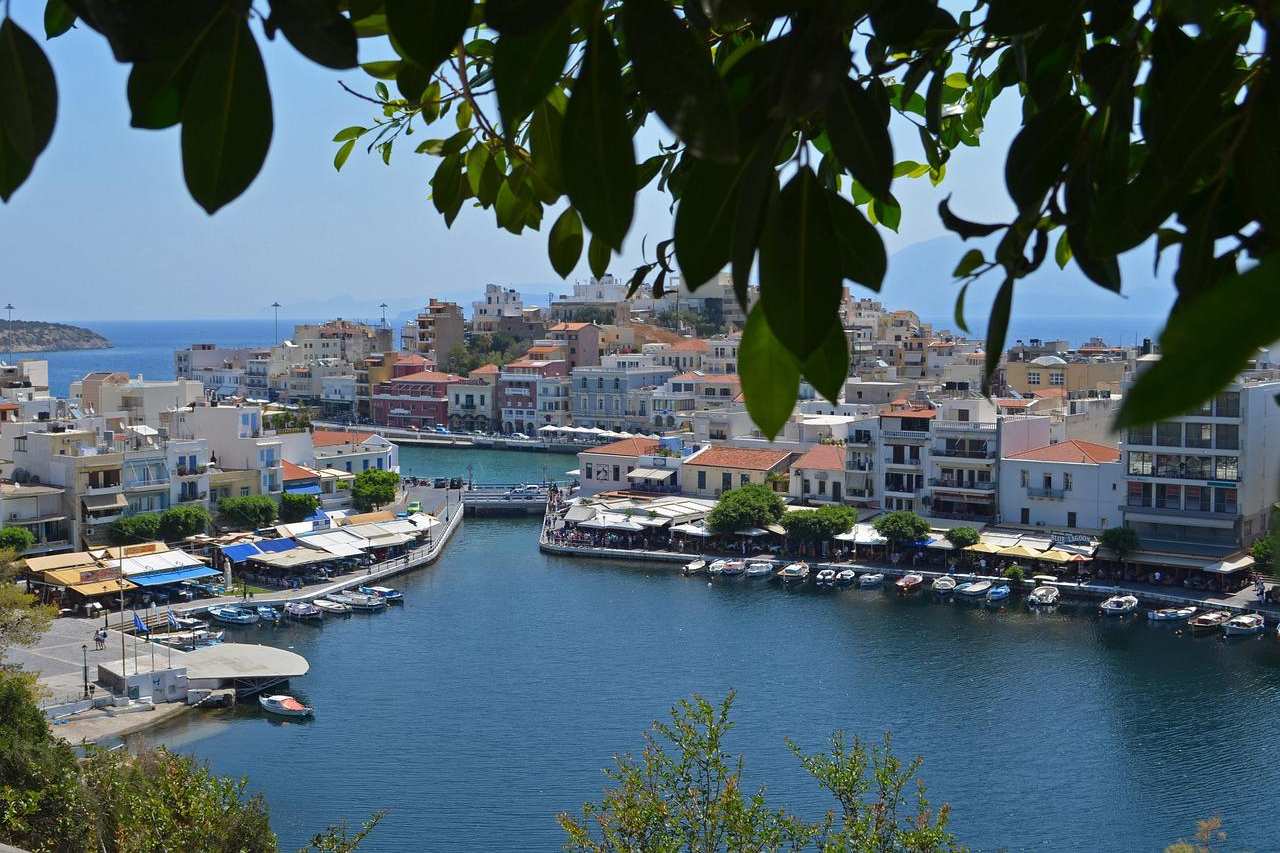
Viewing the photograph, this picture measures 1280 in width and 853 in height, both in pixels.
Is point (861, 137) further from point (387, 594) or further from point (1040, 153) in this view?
point (387, 594)

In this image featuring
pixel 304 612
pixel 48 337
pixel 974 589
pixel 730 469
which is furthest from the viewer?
pixel 48 337

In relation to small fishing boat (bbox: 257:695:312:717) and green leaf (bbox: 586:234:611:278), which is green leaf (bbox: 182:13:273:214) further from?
small fishing boat (bbox: 257:695:312:717)

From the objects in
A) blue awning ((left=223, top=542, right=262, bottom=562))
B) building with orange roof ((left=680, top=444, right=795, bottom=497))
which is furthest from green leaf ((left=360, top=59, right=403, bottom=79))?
building with orange roof ((left=680, top=444, right=795, bottom=497))

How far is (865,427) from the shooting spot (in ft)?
51.4

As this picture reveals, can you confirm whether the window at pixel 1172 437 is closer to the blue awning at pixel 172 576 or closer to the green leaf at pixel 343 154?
the blue awning at pixel 172 576

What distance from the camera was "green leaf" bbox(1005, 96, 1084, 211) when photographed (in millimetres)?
497

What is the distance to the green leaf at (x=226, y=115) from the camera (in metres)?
0.34

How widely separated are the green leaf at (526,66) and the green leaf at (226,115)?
6 cm

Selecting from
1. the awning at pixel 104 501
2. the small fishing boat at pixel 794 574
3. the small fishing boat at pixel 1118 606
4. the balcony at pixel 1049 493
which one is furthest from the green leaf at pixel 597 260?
the balcony at pixel 1049 493

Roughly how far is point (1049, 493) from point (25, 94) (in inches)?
581

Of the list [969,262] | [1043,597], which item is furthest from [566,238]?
[1043,597]

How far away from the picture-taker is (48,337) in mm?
80875

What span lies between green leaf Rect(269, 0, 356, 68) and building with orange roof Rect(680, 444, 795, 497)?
16.3m

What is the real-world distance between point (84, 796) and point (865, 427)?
11498 mm
